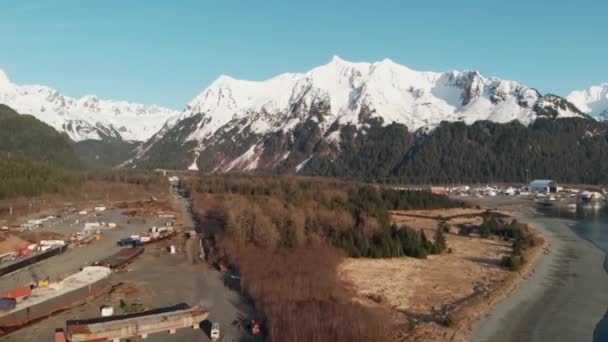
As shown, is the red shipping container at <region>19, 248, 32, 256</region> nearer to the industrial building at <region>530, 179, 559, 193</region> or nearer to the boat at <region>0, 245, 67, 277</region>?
the boat at <region>0, 245, 67, 277</region>

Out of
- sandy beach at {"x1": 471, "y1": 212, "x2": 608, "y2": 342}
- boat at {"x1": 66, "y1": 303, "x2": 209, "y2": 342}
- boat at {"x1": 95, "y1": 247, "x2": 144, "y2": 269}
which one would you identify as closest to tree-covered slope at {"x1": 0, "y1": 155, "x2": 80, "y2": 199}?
boat at {"x1": 95, "y1": 247, "x2": 144, "y2": 269}

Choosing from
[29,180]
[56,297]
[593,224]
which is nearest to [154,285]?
[56,297]

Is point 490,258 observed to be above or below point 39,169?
below

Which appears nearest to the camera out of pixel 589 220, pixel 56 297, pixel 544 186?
pixel 56 297

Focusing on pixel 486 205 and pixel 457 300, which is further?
pixel 486 205

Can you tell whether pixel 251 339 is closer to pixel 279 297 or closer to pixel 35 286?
pixel 279 297

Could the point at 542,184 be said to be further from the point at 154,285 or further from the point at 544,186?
the point at 154,285

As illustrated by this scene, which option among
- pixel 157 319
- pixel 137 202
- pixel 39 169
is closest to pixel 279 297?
pixel 157 319
